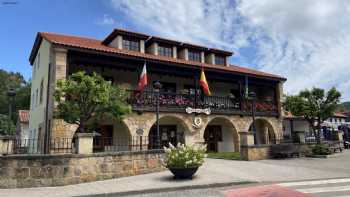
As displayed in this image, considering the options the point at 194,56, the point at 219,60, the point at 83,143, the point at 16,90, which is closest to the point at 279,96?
the point at 219,60

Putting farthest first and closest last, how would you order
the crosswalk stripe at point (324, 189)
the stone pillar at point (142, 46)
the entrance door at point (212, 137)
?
1. the entrance door at point (212, 137)
2. the stone pillar at point (142, 46)
3. the crosswalk stripe at point (324, 189)

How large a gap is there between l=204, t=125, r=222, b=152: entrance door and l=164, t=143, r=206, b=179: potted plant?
1109 centimetres

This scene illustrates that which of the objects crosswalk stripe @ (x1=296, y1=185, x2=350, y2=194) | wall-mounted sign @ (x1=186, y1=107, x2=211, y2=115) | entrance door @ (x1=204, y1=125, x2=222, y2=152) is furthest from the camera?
entrance door @ (x1=204, y1=125, x2=222, y2=152)

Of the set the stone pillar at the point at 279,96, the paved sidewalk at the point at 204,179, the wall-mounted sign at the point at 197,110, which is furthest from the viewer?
the stone pillar at the point at 279,96

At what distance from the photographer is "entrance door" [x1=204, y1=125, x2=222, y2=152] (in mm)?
20734

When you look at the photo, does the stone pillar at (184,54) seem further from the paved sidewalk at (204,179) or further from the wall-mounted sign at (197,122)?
the paved sidewalk at (204,179)

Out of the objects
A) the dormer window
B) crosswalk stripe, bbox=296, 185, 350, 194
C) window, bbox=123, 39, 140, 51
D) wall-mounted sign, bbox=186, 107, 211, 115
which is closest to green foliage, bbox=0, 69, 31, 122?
window, bbox=123, 39, 140, 51

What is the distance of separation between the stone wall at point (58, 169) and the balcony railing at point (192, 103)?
17.0 ft

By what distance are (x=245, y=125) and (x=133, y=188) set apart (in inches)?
503

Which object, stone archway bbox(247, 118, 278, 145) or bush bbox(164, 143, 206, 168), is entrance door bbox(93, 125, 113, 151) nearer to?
bush bbox(164, 143, 206, 168)

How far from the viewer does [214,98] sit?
62.6 feet

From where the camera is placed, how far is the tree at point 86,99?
10.3m

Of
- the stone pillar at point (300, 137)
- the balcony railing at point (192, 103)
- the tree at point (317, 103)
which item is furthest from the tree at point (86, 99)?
the stone pillar at point (300, 137)

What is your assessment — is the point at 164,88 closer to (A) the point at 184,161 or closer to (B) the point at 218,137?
(B) the point at 218,137
